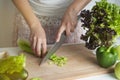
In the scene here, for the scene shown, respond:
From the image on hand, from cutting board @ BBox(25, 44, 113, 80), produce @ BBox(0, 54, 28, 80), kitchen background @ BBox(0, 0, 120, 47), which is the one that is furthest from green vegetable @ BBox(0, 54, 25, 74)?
kitchen background @ BBox(0, 0, 120, 47)

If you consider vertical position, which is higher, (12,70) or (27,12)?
(27,12)

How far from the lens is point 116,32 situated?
946 mm

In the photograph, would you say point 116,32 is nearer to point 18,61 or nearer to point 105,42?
point 105,42

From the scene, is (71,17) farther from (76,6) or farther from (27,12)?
(27,12)

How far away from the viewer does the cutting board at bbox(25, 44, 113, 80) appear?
0.90m

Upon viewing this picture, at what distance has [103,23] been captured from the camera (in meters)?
0.95

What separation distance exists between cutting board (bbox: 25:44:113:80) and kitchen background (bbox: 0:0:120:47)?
435 millimetres

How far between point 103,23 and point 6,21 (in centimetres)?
69

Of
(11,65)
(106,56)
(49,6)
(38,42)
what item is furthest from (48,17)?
(11,65)

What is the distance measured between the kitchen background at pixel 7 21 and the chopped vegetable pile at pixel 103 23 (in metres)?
0.48

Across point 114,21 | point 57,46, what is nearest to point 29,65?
point 57,46

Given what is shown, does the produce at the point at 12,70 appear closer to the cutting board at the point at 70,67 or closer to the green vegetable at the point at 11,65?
the green vegetable at the point at 11,65

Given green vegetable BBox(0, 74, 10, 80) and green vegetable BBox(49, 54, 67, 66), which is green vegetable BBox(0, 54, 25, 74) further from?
green vegetable BBox(49, 54, 67, 66)

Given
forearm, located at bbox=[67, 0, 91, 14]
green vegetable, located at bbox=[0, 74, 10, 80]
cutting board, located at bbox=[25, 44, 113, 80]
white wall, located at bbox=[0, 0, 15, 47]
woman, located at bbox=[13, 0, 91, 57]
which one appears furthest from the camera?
white wall, located at bbox=[0, 0, 15, 47]
